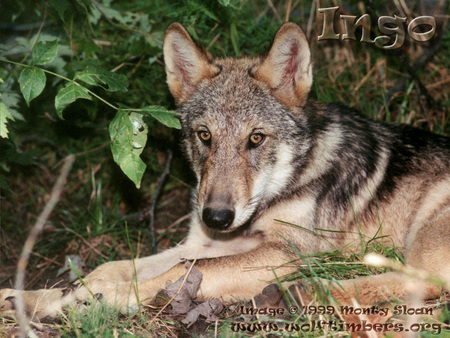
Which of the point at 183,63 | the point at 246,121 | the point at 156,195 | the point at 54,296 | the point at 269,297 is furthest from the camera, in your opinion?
the point at 156,195

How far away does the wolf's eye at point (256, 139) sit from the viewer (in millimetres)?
3953

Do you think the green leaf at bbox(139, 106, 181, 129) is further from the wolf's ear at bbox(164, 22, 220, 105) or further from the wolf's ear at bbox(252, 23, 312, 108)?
the wolf's ear at bbox(252, 23, 312, 108)

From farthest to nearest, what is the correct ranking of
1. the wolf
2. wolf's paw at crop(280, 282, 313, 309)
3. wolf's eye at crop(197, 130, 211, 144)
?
1. wolf's eye at crop(197, 130, 211, 144)
2. the wolf
3. wolf's paw at crop(280, 282, 313, 309)

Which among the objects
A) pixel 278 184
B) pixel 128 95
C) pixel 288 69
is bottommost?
pixel 278 184

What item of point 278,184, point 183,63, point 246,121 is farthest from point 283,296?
point 183,63

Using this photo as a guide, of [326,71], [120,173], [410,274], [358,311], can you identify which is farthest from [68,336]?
[326,71]

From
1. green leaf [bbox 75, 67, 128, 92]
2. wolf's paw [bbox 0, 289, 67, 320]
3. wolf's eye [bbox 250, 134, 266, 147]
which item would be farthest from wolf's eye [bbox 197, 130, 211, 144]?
wolf's paw [bbox 0, 289, 67, 320]

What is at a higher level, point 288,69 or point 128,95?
point 288,69

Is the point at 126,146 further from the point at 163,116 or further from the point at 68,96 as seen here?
the point at 68,96

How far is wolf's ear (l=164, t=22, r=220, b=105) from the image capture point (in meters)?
4.18

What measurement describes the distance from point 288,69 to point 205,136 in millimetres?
989

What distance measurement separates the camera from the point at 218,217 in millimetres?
3539

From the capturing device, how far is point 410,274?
341cm

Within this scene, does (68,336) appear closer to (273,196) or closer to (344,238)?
(273,196)
